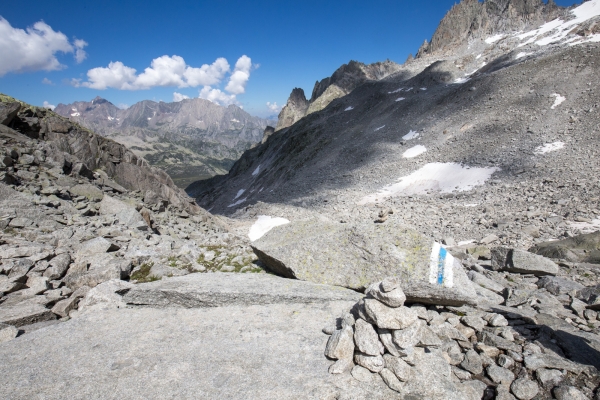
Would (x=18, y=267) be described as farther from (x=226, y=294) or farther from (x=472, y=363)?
(x=472, y=363)

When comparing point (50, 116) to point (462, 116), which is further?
point (462, 116)

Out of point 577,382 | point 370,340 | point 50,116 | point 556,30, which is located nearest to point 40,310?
point 370,340

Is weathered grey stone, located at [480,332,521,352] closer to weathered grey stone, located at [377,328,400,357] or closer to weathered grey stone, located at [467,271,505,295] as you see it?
weathered grey stone, located at [377,328,400,357]

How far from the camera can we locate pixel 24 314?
6336 mm

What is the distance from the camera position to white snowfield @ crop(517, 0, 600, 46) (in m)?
75.6

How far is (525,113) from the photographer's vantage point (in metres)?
37.7

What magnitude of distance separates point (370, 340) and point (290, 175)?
192ft

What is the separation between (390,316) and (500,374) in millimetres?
2389

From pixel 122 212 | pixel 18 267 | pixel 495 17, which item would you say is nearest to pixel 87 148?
pixel 122 212

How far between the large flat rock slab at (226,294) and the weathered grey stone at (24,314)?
160cm

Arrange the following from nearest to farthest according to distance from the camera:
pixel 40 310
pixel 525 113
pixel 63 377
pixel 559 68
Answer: pixel 63 377
pixel 40 310
pixel 525 113
pixel 559 68

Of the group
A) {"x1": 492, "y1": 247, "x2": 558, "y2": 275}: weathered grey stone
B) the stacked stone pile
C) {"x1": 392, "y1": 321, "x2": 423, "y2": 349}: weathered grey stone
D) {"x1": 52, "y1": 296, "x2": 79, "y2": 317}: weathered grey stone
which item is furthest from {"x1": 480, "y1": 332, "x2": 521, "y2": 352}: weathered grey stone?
{"x1": 52, "y1": 296, "x2": 79, "y2": 317}: weathered grey stone

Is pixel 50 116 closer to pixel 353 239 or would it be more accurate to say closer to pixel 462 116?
pixel 353 239

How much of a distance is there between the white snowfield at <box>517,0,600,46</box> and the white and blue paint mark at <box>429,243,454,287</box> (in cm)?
8586
